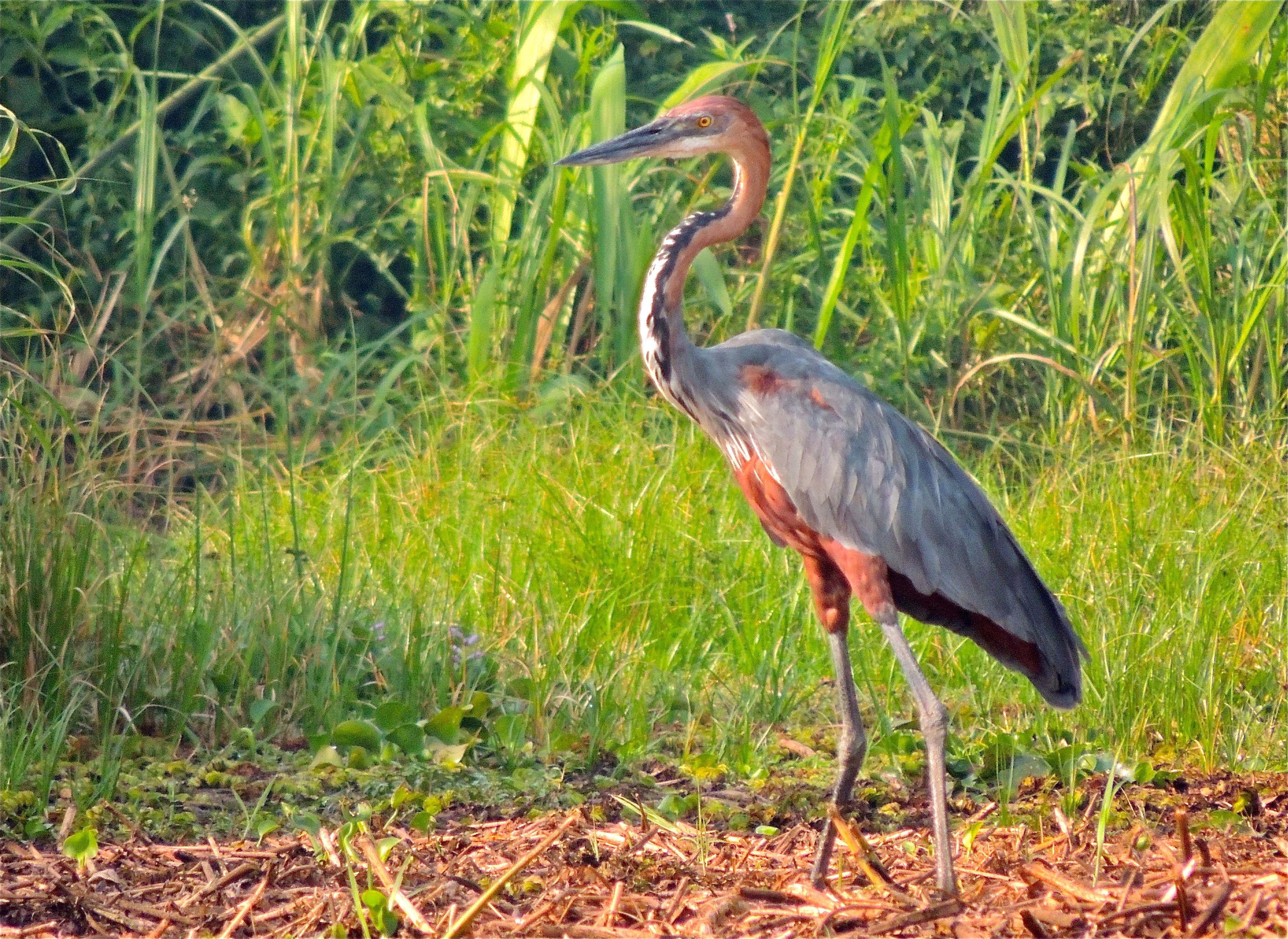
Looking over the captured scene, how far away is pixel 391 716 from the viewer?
377 centimetres

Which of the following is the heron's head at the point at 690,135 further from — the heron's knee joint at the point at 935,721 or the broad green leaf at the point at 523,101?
the broad green leaf at the point at 523,101

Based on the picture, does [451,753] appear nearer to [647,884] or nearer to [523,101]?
[647,884]

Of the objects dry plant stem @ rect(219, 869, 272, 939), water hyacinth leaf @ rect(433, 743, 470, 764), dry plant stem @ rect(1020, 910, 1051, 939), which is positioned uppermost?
dry plant stem @ rect(1020, 910, 1051, 939)

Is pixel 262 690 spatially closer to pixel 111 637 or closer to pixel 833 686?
pixel 111 637

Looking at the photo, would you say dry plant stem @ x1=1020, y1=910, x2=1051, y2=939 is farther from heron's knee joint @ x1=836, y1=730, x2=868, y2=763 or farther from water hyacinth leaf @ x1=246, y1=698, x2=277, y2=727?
water hyacinth leaf @ x1=246, y1=698, x2=277, y2=727

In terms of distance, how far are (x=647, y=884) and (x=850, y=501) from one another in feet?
3.39

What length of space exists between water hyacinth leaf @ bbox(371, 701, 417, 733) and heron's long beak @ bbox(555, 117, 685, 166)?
148cm

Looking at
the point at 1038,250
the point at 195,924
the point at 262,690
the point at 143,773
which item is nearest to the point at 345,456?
the point at 262,690

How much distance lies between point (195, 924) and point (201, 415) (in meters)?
4.68

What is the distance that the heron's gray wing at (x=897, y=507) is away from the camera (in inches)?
133

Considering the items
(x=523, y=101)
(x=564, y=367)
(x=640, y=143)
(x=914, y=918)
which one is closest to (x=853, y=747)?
(x=914, y=918)

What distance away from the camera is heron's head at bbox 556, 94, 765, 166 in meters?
3.78

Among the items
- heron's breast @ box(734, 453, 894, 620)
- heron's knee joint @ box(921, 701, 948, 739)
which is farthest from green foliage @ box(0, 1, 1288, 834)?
heron's breast @ box(734, 453, 894, 620)

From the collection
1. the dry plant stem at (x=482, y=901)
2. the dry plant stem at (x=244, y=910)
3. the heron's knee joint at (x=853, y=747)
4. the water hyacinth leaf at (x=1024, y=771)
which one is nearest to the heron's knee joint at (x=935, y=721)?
the heron's knee joint at (x=853, y=747)
